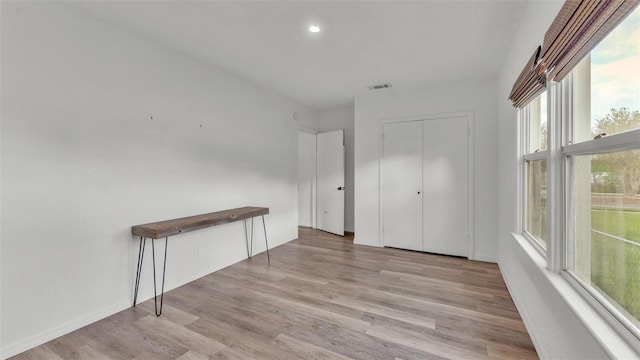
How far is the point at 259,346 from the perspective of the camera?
74.2 inches

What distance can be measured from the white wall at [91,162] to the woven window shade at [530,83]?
122 inches

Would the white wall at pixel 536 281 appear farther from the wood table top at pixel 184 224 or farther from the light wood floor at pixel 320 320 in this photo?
the wood table top at pixel 184 224

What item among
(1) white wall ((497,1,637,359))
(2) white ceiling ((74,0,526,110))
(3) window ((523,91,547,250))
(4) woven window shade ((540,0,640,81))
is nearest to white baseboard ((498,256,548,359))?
(1) white wall ((497,1,637,359))

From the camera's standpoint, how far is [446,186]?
3.87 m

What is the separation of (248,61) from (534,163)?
3.00 meters

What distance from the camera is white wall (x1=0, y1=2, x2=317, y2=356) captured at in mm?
1854

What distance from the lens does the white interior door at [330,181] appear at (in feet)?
16.9

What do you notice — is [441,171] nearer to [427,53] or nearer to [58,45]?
[427,53]

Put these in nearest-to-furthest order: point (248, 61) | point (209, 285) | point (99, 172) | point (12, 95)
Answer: point (12, 95) → point (99, 172) → point (209, 285) → point (248, 61)

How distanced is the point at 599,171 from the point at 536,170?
3.08 feet

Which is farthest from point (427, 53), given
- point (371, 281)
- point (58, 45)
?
point (58, 45)

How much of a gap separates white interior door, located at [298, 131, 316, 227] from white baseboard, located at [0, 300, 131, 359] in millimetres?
3791

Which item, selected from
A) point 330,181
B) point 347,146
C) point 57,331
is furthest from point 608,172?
point 347,146

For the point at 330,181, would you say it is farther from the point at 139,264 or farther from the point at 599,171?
the point at 599,171
